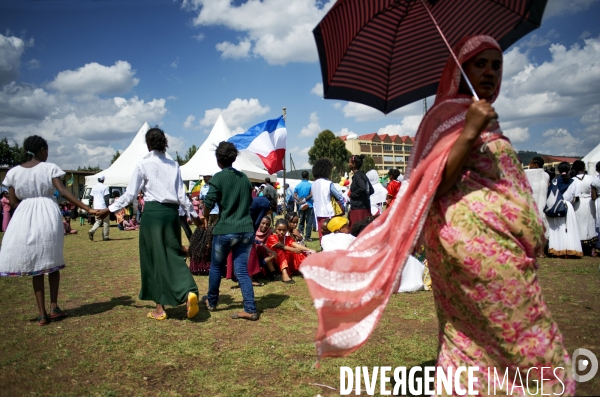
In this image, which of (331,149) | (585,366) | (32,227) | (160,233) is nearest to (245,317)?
(160,233)

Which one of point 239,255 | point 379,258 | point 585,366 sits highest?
point 379,258

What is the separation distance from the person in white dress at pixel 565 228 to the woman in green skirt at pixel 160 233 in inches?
299

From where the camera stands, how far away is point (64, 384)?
3123 mm

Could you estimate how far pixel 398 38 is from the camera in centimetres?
247

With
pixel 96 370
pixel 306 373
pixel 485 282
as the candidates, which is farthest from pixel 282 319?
pixel 485 282

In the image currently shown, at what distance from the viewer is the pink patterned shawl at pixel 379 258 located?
1857 mm

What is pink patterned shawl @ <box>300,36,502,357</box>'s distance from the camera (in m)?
1.86

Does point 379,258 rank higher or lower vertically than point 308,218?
lower

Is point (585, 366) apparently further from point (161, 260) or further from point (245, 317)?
point (161, 260)

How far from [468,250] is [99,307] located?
16.9 feet

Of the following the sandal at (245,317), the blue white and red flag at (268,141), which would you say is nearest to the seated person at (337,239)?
the sandal at (245,317)

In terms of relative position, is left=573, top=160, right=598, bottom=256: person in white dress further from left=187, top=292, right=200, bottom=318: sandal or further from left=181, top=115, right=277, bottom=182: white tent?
left=181, top=115, right=277, bottom=182: white tent

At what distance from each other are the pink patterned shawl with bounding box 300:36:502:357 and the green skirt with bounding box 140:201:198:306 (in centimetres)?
309

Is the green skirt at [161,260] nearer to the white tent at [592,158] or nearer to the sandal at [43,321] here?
the sandal at [43,321]
